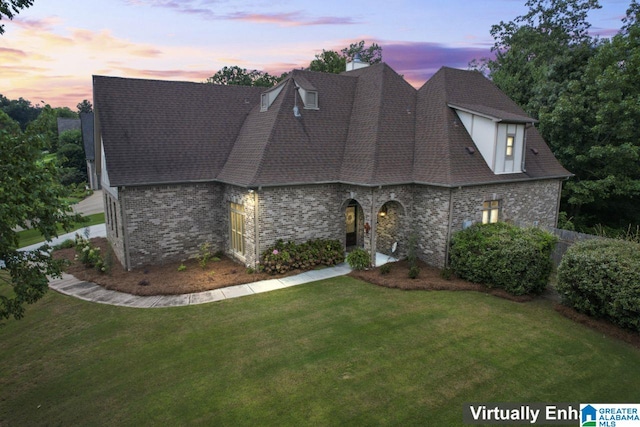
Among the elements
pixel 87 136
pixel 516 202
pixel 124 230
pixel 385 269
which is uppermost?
pixel 87 136

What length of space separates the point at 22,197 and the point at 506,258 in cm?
1311

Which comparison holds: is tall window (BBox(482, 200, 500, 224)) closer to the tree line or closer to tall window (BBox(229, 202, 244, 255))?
the tree line

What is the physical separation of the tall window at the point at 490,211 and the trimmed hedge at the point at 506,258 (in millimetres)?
1524

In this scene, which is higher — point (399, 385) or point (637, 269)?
point (637, 269)

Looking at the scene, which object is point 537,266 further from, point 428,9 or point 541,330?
point 428,9

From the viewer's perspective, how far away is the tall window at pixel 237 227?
52.6 feet

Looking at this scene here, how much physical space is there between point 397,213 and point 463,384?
9080 millimetres

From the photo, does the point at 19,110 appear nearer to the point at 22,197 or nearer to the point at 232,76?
the point at 232,76

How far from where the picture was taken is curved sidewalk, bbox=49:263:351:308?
12.5 m

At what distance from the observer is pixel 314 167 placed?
628 inches

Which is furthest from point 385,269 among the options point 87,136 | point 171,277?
point 87,136

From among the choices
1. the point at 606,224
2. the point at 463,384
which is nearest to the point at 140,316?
the point at 463,384

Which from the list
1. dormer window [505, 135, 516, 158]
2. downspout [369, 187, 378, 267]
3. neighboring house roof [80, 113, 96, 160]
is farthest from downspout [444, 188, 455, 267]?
neighboring house roof [80, 113, 96, 160]

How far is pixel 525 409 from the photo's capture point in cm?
737
